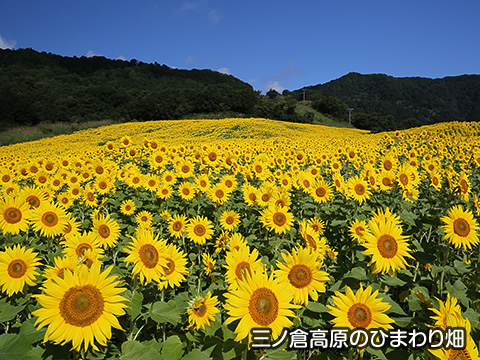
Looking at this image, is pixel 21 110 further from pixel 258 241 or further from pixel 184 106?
pixel 258 241

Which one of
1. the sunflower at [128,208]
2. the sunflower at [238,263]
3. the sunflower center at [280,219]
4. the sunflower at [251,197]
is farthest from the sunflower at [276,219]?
the sunflower at [128,208]

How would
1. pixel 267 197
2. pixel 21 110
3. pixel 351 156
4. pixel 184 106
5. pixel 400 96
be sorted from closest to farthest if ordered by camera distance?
1. pixel 267 197
2. pixel 351 156
3. pixel 21 110
4. pixel 184 106
5. pixel 400 96

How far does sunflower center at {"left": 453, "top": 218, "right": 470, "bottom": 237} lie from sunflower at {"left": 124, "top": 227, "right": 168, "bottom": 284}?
2.92 meters

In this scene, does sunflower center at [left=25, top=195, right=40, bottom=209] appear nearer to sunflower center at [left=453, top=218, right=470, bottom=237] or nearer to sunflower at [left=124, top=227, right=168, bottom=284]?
sunflower at [left=124, top=227, right=168, bottom=284]

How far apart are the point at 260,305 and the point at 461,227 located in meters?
2.43

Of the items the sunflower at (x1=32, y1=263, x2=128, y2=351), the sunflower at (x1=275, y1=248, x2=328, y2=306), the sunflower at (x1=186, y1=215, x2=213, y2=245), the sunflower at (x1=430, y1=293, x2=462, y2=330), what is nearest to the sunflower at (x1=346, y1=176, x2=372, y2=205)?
the sunflower at (x1=186, y1=215, x2=213, y2=245)

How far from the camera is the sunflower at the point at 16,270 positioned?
7.14 ft

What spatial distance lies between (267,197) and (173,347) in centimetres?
303

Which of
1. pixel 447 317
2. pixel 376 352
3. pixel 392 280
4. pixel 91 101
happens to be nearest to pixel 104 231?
pixel 376 352

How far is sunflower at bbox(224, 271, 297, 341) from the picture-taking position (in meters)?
1.70

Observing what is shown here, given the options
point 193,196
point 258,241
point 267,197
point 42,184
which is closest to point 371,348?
point 258,241

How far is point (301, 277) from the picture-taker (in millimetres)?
2148

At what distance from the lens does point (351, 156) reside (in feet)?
30.5

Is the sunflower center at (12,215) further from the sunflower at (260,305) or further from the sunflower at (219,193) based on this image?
the sunflower at (260,305)
